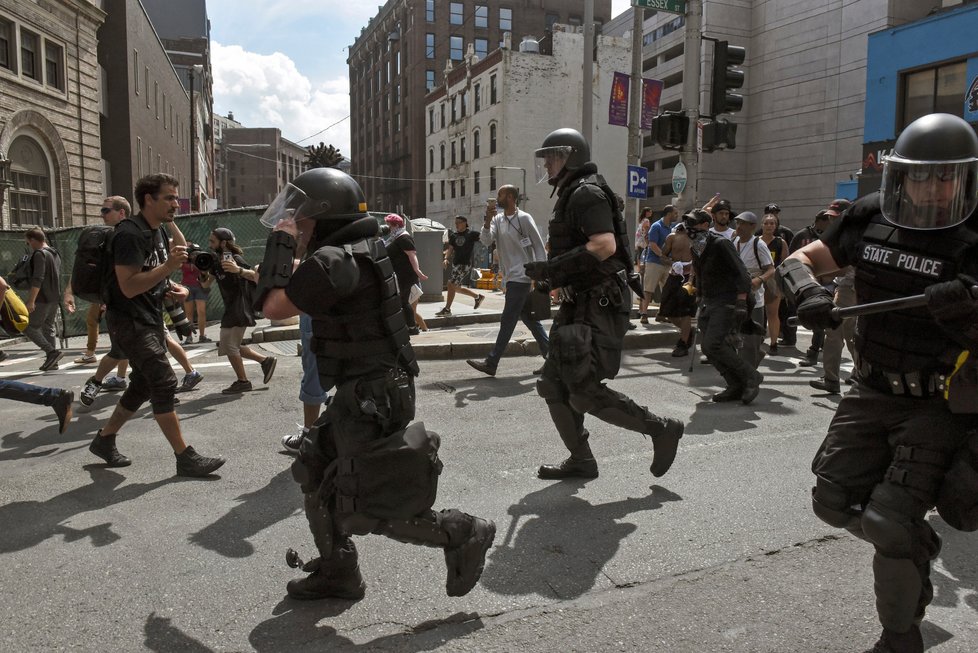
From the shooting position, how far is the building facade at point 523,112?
43.8m

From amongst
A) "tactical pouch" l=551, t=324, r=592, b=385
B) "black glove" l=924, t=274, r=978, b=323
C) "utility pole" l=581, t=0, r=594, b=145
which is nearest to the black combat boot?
"tactical pouch" l=551, t=324, r=592, b=385

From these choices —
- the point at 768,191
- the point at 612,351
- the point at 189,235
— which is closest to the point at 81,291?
the point at 612,351

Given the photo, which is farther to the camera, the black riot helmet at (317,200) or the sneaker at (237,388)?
the sneaker at (237,388)

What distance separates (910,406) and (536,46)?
45250 millimetres

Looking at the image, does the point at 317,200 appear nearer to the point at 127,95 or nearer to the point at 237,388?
the point at 237,388

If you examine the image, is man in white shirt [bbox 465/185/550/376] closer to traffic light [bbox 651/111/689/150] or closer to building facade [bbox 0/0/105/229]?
traffic light [bbox 651/111/689/150]

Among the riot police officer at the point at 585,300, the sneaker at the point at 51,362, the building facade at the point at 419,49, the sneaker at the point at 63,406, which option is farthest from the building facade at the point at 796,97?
the sneaker at the point at 63,406

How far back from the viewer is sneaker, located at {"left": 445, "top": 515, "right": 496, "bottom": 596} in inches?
112

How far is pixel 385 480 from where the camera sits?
8.80 ft

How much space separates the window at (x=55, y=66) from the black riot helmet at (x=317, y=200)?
24.2m

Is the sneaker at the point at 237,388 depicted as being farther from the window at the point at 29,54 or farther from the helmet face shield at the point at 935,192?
the window at the point at 29,54

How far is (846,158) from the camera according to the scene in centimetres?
3872

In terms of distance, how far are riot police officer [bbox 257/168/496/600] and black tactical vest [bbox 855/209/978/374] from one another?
1.68m

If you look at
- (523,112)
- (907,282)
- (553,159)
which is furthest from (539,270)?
(523,112)
